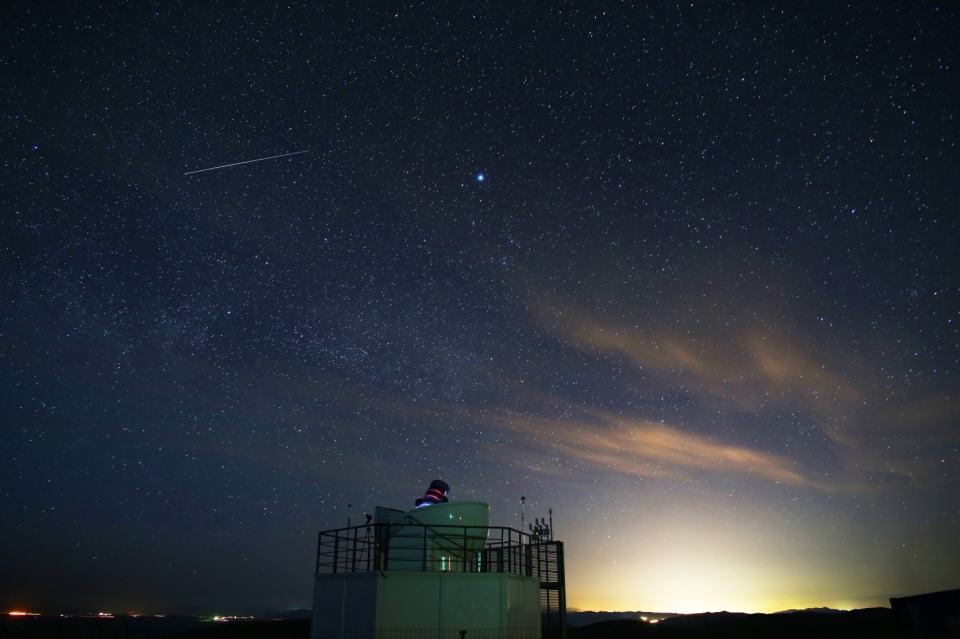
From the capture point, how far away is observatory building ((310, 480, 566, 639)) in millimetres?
16422

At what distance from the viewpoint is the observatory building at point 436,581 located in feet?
53.9

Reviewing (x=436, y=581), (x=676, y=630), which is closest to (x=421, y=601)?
(x=436, y=581)

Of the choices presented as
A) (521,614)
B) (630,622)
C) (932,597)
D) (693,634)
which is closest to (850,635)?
(693,634)

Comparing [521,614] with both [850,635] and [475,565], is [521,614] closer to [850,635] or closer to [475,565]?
[475,565]

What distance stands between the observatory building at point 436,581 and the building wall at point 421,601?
0.03 meters

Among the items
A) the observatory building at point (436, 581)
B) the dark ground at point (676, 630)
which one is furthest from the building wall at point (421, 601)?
the dark ground at point (676, 630)

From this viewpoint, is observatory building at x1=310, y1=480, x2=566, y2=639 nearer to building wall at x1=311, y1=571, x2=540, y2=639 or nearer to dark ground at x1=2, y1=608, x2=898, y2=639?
building wall at x1=311, y1=571, x2=540, y2=639

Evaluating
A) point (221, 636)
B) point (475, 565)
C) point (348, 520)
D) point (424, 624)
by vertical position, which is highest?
point (348, 520)

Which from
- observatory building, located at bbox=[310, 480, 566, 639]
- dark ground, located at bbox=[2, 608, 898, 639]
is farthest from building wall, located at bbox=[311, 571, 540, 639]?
dark ground, located at bbox=[2, 608, 898, 639]

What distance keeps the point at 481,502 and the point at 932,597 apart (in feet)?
48.8

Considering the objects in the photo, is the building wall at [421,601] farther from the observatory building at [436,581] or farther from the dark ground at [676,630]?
the dark ground at [676,630]

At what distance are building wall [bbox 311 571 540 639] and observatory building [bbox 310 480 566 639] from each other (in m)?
0.03

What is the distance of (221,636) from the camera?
50344mm

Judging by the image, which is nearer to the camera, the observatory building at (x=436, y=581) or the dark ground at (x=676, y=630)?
the observatory building at (x=436, y=581)
